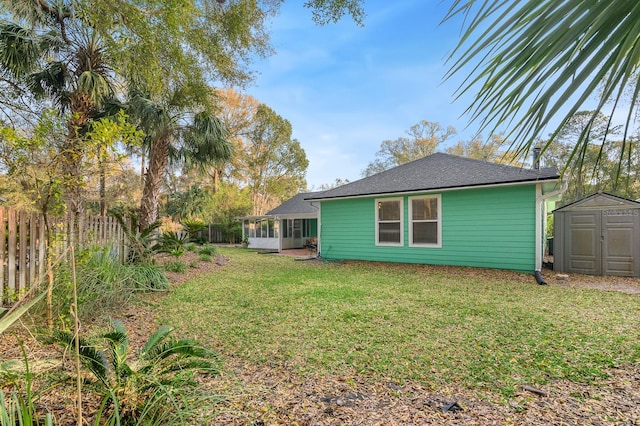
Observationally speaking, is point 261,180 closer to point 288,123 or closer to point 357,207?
point 288,123

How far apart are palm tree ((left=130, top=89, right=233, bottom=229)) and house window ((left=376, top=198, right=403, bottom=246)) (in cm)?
543

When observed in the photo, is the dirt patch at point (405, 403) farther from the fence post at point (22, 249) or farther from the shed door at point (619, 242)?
the shed door at point (619, 242)

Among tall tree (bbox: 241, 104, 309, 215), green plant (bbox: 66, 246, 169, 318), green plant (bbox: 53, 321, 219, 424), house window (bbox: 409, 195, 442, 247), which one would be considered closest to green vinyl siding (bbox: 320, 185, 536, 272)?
house window (bbox: 409, 195, 442, 247)

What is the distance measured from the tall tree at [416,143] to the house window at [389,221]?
18.8 metres

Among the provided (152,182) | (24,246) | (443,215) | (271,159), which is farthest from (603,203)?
(271,159)

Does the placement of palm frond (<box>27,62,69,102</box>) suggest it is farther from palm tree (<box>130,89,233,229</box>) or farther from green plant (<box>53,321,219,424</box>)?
green plant (<box>53,321,219,424</box>)

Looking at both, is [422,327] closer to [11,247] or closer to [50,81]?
[11,247]

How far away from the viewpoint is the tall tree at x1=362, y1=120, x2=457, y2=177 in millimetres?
26469

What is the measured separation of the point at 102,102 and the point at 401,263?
9312mm

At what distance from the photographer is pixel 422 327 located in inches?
146

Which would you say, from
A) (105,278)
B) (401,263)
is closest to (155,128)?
(105,278)

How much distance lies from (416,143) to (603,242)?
21250 millimetres

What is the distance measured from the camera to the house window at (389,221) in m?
9.25

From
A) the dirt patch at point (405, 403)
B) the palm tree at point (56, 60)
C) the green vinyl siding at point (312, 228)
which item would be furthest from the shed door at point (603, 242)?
the green vinyl siding at point (312, 228)
